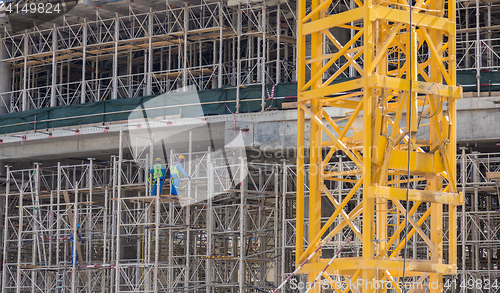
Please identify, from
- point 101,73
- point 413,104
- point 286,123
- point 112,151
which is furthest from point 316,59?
point 101,73

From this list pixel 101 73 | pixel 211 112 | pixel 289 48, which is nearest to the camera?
pixel 211 112

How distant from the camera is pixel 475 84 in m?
26.3

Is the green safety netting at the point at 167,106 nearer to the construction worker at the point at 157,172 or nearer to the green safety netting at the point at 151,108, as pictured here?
the green safety netting at the point at 151,108

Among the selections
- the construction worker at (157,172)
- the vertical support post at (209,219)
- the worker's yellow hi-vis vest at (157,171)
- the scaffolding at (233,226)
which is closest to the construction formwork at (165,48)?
the vertical support post at (209,219)

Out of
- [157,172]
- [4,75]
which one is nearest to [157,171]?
[157,172]

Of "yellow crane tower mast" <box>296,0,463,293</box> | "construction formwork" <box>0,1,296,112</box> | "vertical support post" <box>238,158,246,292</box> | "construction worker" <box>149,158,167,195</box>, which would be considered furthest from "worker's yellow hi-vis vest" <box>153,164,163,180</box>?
"yellow crane tower mast" <box>296,0,463,293</box>

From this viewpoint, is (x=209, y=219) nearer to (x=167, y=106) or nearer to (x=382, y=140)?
(x=167, y=106)

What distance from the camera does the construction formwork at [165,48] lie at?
32.1 metres

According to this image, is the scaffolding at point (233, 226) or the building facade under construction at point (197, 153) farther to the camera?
the building facade under construction at point (197, 153)

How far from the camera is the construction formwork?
105 ft

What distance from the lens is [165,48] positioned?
3847 centimetres

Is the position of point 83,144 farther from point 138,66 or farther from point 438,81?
point 438,81

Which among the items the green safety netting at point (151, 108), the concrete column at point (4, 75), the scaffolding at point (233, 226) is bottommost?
the scaffolding at point (233, 226)

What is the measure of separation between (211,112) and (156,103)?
9.11 feet
